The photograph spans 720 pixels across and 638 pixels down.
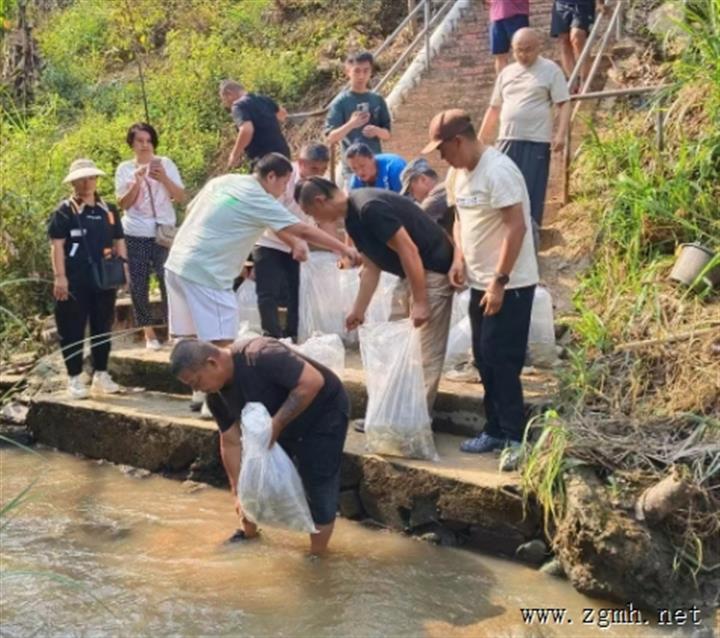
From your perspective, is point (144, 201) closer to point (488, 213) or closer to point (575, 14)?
point (488, 213)

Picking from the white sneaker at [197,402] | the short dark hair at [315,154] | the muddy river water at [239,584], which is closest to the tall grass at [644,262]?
the muddy river water at [239,584]

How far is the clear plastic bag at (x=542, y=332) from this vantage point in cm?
562

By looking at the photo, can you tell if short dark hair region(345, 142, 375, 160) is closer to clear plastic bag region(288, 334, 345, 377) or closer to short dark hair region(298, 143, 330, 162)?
short dark hair region(298, 143, 330, 162)

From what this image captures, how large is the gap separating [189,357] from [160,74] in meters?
10.9

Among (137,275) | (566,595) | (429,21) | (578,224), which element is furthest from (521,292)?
(429,21)

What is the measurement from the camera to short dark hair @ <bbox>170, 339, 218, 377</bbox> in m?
4.24

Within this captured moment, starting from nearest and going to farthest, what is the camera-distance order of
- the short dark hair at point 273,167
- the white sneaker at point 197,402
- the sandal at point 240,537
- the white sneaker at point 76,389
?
the sandal at point 240,537, the short dark hair at point 273,167, the white sneaker at point 197,402, the white sneaker at point 76,389

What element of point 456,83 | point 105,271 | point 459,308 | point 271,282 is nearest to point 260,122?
point 271,282

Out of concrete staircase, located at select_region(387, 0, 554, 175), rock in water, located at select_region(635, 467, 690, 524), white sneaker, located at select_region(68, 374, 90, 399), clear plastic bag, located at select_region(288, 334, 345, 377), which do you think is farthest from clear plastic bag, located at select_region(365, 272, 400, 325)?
concrete staircase, located at select_region(387, 0, 554, 175)

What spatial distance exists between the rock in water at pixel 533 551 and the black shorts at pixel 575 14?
552 cm

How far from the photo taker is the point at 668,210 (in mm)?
5805

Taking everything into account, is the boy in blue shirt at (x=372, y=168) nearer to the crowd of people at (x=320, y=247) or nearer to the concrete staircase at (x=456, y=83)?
the crowd of people at (x=320, y=247)

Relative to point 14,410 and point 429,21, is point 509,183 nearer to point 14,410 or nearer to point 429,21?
point 14,410

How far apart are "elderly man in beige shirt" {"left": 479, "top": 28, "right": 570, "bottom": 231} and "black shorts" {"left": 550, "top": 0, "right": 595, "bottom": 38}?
91.1 inches
